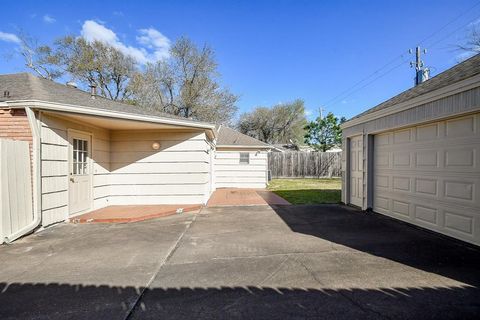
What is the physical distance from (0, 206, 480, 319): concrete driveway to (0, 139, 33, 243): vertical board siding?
1.29 feet

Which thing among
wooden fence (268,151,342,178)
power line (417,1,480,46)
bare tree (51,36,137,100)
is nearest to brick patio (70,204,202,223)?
power line (417,1,480,46)

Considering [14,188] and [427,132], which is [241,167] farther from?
[14,188]

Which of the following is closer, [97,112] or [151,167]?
[97,112]

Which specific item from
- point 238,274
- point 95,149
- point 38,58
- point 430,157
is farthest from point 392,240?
point 38,58

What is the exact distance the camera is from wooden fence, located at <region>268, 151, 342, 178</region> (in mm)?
21078

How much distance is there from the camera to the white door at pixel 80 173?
6.55 metres

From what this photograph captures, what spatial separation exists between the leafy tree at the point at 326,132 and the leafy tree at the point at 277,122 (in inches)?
414

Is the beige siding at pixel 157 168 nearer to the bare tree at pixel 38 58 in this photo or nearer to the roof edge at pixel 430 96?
the roof edge at pixel 430 96

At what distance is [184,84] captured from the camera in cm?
2428

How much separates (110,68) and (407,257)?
81.9ft

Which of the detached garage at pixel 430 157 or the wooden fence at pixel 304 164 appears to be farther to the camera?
the wooden fence at pixel 304 164

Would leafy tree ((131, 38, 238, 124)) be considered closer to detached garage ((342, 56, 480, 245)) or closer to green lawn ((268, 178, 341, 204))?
green lawn ((268, 178, 341, 204))

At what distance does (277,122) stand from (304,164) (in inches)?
723

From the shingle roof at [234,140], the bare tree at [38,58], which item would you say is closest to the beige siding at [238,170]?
the shingle roof at [234,140]
